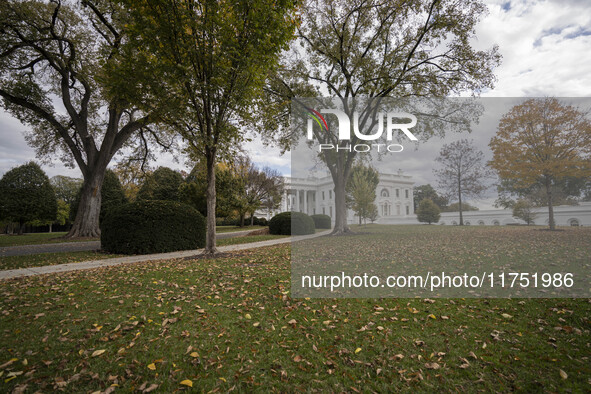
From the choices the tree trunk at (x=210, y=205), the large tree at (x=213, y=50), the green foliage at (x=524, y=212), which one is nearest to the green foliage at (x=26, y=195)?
the large tree at (x=213, y=50)

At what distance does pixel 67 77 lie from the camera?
54.0ft

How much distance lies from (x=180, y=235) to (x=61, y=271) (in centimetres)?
415

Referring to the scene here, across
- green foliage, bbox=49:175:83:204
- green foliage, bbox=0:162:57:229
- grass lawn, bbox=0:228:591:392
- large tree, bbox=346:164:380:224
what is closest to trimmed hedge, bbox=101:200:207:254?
grass lawn, bbox=0:228:591:392

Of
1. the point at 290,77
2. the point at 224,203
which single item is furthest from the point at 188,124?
the point at 224,203

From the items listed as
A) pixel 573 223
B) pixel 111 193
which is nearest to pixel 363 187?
pixel 573 223

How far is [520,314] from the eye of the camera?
13.0 feet

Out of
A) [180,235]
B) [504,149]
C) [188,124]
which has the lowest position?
[180,235]

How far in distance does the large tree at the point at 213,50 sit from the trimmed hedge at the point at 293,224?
303 inches

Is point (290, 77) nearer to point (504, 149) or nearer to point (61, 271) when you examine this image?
point (504, 149)

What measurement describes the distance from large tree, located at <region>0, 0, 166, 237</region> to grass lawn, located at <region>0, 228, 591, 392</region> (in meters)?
11.1

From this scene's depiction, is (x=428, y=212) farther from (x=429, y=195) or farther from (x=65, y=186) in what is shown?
(x=65, y=186)

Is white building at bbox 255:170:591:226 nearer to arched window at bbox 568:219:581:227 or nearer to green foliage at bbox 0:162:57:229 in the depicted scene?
arched window at bbox 568:219:581:227

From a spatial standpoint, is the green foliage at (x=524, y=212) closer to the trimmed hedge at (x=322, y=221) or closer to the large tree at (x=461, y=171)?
the large tree at (x=461, y=171)

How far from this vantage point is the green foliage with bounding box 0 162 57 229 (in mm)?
24922
